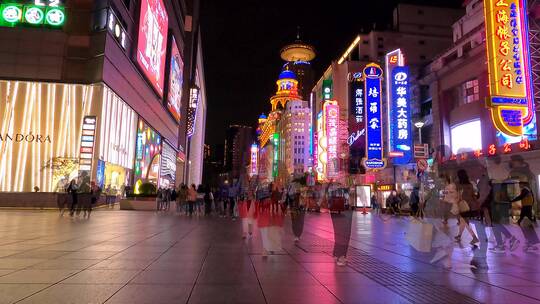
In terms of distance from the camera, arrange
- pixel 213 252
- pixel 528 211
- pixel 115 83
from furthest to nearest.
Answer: pixel 115 83
pixel 528 211
pixel 213 252

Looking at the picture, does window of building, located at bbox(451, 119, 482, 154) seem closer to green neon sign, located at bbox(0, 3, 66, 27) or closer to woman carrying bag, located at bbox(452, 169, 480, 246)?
woman carrying bag, located at bbox(452, 169, 480, 246)

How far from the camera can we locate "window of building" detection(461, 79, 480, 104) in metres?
33.9

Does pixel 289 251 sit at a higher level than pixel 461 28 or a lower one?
lower

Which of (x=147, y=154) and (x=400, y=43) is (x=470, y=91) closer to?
(x=147, y=154)

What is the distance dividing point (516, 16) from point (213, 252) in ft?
80.4

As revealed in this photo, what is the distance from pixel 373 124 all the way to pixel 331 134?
13.0 m

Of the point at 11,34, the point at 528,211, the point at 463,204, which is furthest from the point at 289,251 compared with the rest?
the point at 11,34

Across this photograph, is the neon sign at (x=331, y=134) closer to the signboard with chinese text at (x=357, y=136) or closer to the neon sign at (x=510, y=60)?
the signboard with chinese text at (x=357, y=136)

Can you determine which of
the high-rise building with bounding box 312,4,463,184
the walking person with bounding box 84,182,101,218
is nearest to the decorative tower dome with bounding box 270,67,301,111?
the high-rise building with bounding box 312,4,463,184

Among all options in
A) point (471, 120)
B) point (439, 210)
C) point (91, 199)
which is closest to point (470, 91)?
point (471, 120)

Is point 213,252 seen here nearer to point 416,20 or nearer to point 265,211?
point 265,211

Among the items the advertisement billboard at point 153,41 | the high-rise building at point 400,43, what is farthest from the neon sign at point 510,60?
the high-rise building at point 400,43

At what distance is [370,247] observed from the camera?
10.1 m

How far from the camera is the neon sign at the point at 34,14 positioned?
99.1 feet
